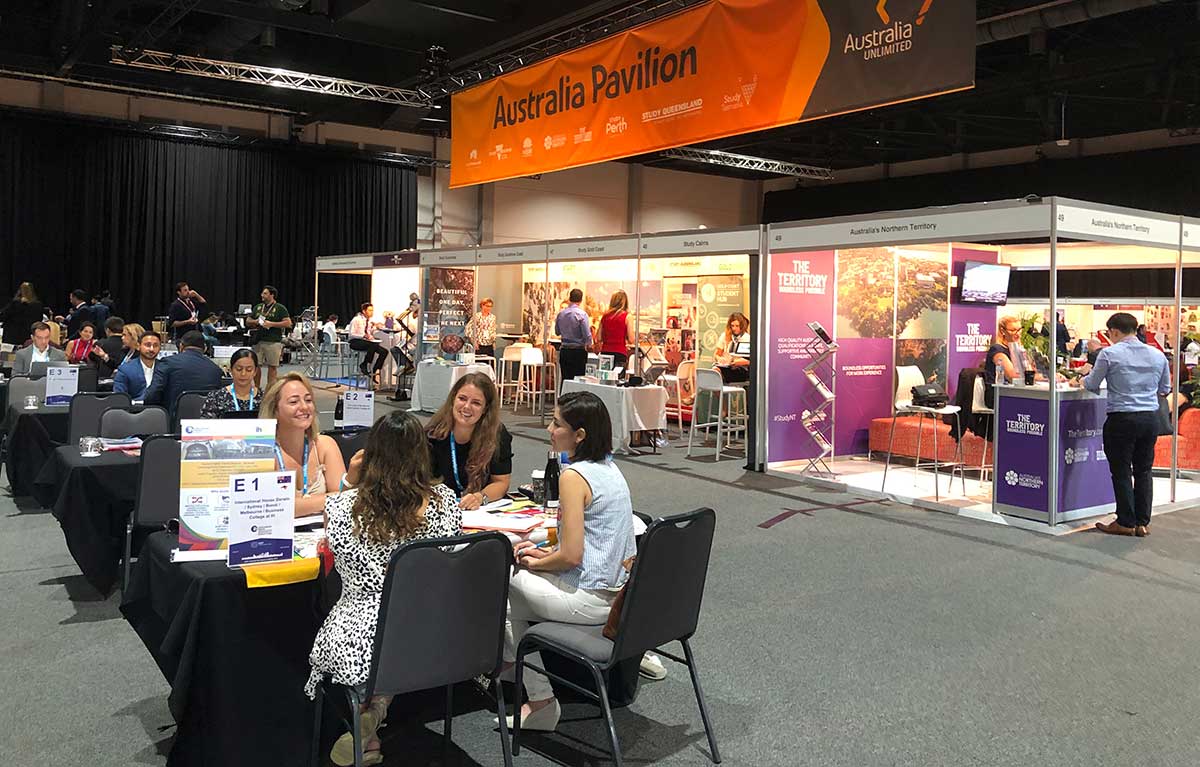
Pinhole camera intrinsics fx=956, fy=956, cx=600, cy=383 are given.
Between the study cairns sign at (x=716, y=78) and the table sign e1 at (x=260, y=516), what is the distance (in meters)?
4.27

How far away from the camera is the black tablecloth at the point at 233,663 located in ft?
7.98

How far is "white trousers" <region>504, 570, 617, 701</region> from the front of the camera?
9.54 feet

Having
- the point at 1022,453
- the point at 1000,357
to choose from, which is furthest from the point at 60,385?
the point at 1000,357

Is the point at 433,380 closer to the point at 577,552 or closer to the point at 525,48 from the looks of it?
the point at 525,48

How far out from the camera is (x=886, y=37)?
5590mm

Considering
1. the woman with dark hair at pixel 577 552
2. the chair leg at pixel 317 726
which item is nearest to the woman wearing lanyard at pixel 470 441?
the woman with dark hair at pixel 577 552

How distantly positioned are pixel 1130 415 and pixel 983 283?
3.31 m

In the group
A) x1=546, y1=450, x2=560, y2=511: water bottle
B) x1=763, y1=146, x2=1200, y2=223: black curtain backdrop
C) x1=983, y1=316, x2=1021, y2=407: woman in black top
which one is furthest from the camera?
x1=763, y1=146, x2=1200, y2=223: black curtain backdrop

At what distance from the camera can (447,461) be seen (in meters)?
3.78

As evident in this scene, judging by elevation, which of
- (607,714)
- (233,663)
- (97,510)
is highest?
(97,510)

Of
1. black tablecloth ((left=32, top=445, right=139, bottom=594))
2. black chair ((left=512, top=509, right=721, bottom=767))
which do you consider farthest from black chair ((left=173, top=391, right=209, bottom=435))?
black chair ((left=512, top=509, right=721, bottom=767))

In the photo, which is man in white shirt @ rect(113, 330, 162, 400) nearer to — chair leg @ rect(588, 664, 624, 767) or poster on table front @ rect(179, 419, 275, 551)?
poster on table front @ rect(179, 419, 275, 551)

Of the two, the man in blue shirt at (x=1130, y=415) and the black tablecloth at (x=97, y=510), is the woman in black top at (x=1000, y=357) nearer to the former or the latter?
the man in blue shirt at (x=1130, y=415)

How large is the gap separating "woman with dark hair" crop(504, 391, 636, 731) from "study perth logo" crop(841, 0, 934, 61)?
3.61 metres
